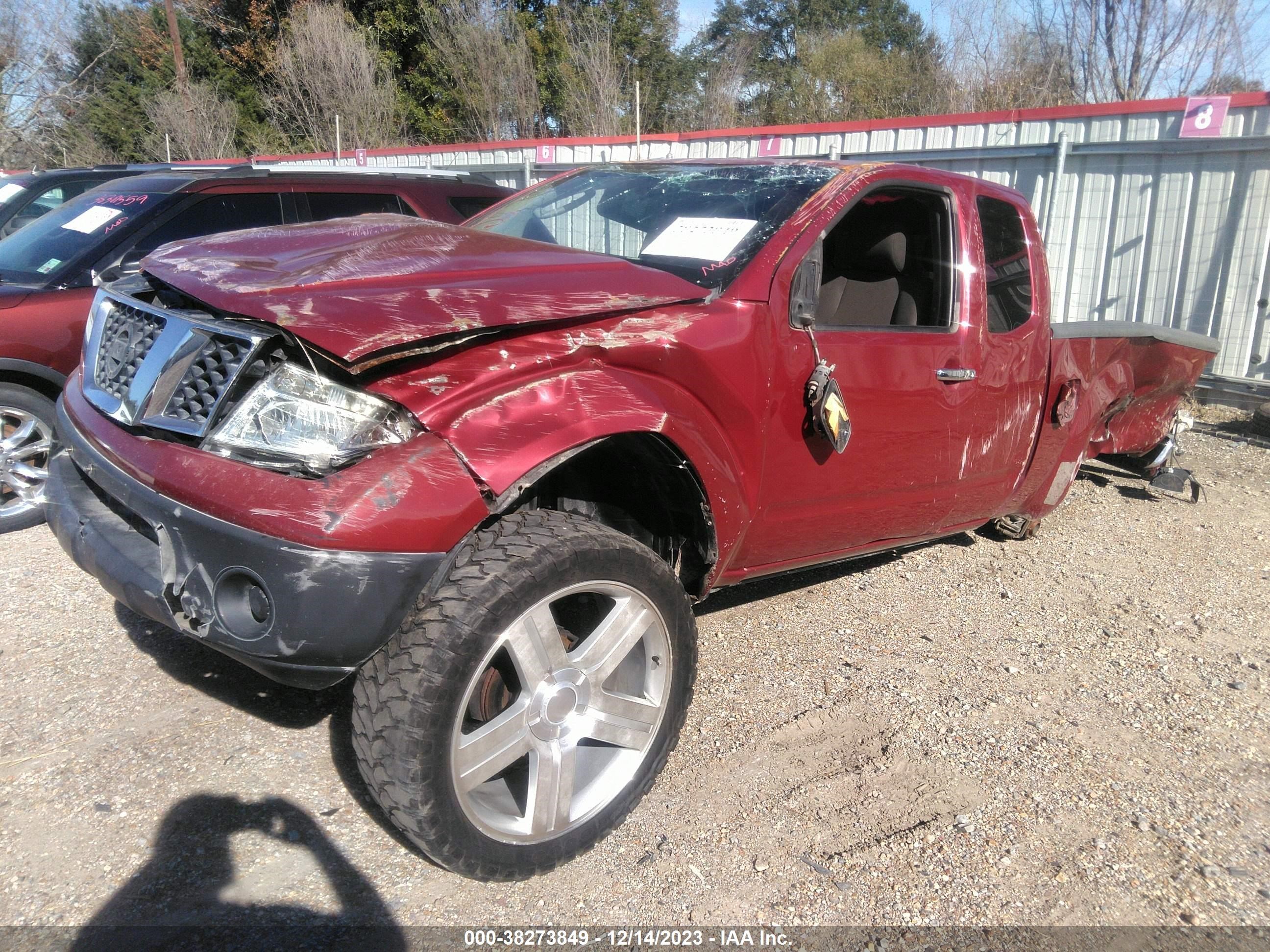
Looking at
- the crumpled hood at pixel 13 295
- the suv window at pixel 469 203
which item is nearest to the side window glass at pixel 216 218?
the crumpled hood at pixel 13 295

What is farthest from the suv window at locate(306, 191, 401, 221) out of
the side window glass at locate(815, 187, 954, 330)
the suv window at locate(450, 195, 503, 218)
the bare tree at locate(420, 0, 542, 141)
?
the bare tree at locate(420, 0, 542, 141)

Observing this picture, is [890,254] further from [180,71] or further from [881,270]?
[180,71]

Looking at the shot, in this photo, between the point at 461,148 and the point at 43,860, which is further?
the point at 461,148

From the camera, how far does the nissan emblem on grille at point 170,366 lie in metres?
2.15

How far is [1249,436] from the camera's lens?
717cm

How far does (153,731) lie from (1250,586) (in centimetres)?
483

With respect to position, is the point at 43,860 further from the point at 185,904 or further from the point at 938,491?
the point at 938,491

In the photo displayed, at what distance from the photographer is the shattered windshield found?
2904 mm

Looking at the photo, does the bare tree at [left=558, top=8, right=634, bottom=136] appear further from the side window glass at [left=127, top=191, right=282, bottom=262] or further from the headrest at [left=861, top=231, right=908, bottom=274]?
the headrest at [left=861, top=231, right=908, bottom=274]

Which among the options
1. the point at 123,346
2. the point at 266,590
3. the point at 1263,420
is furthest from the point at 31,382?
the point at 1263,420

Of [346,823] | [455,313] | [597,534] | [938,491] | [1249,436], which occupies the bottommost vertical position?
[1249,436]

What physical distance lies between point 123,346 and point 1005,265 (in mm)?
3269

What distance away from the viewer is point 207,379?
2.20 meters

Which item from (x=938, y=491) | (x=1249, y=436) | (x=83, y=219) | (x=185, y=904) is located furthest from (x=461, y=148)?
(x=185, y=904)
